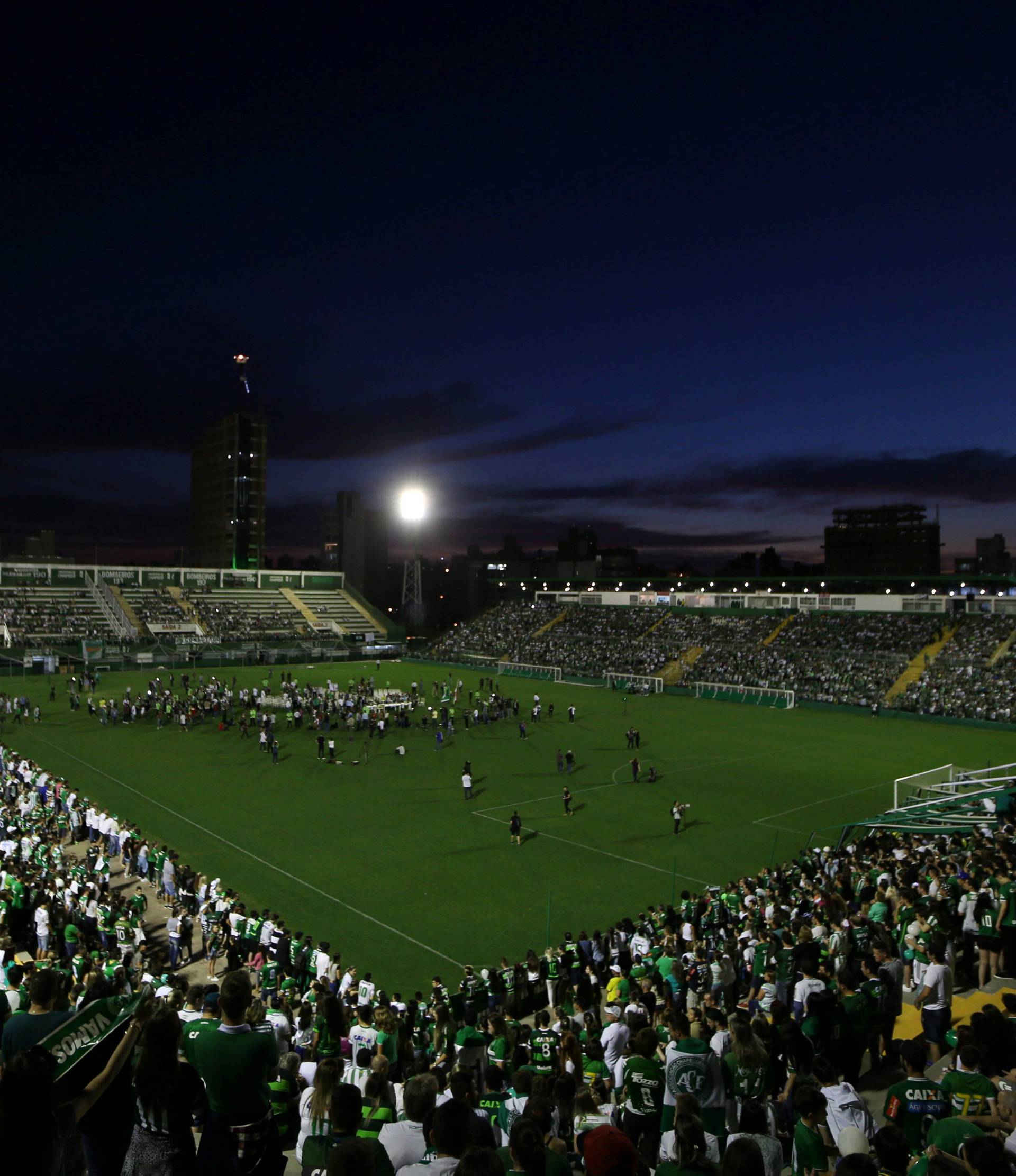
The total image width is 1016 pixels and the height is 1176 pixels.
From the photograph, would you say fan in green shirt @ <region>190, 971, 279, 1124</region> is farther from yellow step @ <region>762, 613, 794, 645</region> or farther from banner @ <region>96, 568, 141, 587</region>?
banner @ <region>96, 568, 141, 587</region>

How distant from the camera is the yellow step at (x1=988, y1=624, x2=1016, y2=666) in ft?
169

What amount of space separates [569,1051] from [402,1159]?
3.51 m

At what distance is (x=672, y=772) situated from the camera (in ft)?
107

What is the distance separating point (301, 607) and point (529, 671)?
32152 millimetres

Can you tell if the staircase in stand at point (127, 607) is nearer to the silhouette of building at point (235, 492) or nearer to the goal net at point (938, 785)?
the silhouette of building at point (235, 492)

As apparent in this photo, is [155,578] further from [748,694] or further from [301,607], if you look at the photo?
[748,694]

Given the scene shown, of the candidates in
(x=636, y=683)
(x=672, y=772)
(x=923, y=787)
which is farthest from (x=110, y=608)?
(x=923, y=787)

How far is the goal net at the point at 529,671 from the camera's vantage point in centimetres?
6312

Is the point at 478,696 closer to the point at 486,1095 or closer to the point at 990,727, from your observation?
the point at 990,727

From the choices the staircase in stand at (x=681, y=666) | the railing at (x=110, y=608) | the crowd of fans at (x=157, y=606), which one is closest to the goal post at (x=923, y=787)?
the staircase in stand at (x=681, y=666)

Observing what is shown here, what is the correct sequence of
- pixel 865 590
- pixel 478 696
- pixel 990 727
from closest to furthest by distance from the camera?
pixel 990 727, pixel 478 696, pixel 865 590

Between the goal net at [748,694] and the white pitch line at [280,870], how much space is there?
3102 cm

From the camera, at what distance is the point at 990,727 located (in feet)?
143

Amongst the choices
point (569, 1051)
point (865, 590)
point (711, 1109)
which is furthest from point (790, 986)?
point (865, 590)
